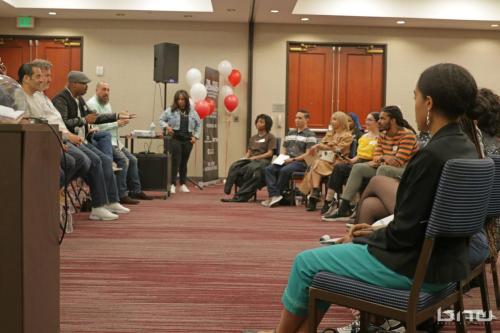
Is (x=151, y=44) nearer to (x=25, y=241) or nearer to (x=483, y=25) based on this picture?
(x=483, y=25)

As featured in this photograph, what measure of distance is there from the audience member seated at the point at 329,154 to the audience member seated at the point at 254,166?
890mm

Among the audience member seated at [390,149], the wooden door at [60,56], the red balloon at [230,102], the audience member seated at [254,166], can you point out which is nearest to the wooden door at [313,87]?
the red balloon at [230,102]

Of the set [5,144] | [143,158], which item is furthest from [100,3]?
[5,144]

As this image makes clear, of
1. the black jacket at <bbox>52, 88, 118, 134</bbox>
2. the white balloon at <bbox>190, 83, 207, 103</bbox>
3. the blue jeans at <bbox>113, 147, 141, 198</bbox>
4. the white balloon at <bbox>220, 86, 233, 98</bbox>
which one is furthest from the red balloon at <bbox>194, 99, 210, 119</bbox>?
the black jacket at <bbox>52, 88, 118, 134</bbox>

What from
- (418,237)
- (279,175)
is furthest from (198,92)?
(418,237)

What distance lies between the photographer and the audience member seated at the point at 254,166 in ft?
28.4

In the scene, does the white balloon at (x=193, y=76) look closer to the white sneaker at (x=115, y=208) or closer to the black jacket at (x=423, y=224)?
the white sneaker at (x=115, y=208)

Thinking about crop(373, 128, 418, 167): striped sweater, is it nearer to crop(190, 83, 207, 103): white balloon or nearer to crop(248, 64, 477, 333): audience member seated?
crop(248, 64, 477, 333): audience member seated

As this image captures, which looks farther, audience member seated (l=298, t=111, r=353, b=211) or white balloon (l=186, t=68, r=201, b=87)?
white balloon (l=186, t=68, r=201, b=87)

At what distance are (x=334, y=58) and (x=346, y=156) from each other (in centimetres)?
493

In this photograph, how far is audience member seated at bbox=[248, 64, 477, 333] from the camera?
1942 mm

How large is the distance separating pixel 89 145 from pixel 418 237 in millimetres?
5138

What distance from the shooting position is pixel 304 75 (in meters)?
12.1

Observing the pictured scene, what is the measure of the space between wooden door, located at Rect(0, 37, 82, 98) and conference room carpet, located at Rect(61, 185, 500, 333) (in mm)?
5757
